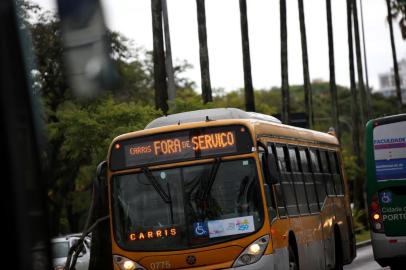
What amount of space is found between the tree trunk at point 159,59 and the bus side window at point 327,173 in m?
8.51

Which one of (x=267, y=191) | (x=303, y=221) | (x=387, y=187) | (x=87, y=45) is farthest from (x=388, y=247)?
(x=87, y=45)

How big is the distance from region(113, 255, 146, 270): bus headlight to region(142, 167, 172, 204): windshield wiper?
965mm

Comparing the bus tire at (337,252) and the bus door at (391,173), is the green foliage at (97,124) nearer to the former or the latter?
the bus tire at (337,252)

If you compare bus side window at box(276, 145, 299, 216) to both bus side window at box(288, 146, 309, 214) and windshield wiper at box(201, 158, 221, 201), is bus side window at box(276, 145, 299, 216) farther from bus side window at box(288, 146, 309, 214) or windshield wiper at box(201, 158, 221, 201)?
windshield wiper at box(201, 158, 221, 201)

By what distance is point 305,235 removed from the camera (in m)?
15.2

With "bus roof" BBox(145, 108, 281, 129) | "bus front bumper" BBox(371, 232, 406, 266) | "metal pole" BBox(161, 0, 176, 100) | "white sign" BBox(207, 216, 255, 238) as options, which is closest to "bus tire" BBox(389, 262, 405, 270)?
"bus front bumper" BBox(371, 232, 406, 266)

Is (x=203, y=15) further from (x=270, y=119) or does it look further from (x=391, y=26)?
(x=391, y=26)

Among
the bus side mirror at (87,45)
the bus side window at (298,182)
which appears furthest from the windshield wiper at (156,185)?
the bus side mirror at (87,45)

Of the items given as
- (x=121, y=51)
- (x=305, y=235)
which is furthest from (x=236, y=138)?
(x=121, y=51)

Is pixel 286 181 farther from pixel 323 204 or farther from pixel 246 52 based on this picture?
pixel 246 52

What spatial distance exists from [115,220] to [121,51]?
3406 cm

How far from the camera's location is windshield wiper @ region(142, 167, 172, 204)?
13.0m

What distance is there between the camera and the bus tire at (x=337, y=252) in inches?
712

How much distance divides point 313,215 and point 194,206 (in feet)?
12.4
